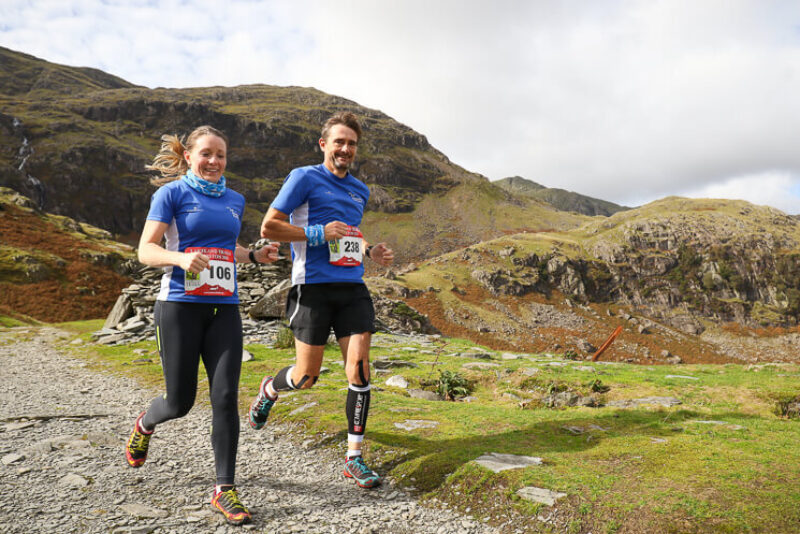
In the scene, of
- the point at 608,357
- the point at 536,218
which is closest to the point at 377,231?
the point at 536,218

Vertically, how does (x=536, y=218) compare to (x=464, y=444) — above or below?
above

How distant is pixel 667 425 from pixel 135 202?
452 feet

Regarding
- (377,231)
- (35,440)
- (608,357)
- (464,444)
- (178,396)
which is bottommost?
(608,357)

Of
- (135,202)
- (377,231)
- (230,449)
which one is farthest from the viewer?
(377,231)

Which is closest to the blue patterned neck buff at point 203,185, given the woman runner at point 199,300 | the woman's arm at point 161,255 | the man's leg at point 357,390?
the woman runner at point 199,300

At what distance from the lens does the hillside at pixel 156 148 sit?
113 meters

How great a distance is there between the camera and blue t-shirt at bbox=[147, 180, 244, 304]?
12.8 feet

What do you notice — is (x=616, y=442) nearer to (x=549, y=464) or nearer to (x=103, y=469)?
(x=549, y=464)

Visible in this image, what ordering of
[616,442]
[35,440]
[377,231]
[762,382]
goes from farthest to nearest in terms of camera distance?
[377,231] < [762,382] < [35,440] < [616,442]

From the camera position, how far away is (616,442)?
15.9 feet

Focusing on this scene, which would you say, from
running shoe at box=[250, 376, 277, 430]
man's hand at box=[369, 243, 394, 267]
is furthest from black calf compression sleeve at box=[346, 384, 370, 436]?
man's hand at box=[369, 243, 394, 267]

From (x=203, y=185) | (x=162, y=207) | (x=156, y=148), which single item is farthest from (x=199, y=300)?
(x=156, y=148)

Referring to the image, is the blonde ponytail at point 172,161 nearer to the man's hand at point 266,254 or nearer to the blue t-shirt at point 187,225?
the blue t-shirt at point 187,225

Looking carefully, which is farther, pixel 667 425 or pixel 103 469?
pixel 667 425
